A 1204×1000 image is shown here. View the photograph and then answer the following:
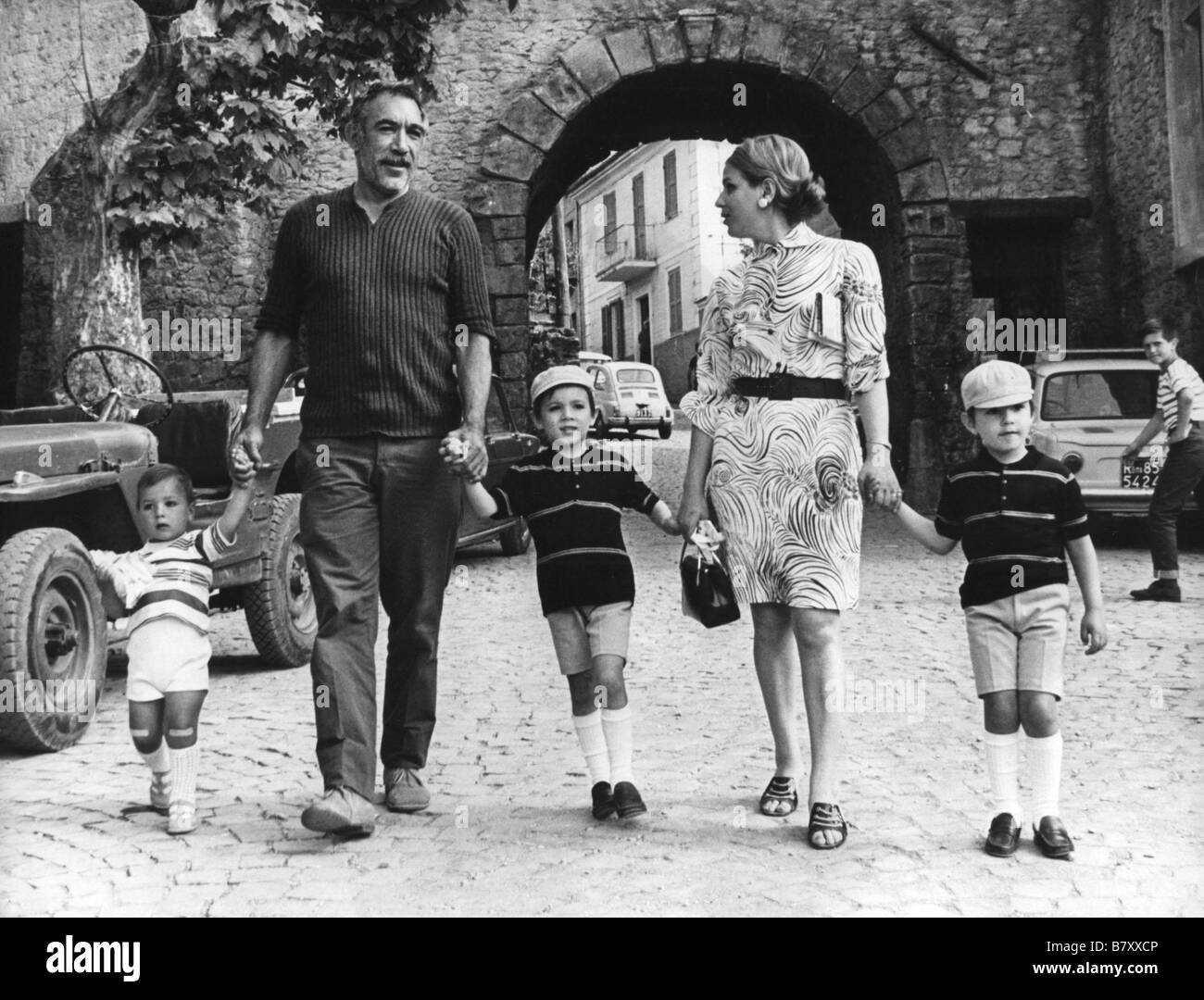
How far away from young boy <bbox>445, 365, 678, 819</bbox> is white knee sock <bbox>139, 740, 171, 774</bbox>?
1.21 metres

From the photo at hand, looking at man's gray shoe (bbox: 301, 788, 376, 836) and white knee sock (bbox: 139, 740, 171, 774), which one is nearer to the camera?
man's gray shoe (bbox: 301, 788, 376, 836)

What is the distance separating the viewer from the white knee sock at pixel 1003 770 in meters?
3.92

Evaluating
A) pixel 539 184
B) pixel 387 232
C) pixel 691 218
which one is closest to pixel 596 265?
pixel 691 218

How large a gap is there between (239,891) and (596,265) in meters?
46.5

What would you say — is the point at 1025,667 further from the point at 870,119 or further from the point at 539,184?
the point at 539,184

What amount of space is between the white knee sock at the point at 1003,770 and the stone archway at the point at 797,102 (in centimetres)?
992

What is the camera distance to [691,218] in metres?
42.2

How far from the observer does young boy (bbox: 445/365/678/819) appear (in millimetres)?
4250

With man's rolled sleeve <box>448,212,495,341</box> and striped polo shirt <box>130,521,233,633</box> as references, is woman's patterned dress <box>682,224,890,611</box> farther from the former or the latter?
striped polo shirt <box>130,521,233,633</box>

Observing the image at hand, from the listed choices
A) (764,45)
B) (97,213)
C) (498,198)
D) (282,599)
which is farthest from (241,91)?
(764,45)

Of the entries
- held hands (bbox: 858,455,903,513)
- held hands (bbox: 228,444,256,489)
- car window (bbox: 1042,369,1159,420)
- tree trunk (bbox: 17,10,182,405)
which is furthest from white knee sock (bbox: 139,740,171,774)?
car window (bbox: 1042,369,1159,420)

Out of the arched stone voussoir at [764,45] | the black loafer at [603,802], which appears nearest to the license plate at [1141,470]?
the arched stone voussoir at [764,45]

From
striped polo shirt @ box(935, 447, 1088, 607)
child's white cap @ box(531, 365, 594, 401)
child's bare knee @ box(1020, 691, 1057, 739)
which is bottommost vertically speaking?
child's bare knee @ box(1020, 691, 1057, 739)

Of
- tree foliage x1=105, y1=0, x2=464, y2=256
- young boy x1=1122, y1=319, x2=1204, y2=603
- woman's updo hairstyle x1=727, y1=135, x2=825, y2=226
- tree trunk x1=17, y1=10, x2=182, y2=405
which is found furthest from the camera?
tree trunk x1=17, y1=10, x2=182, y2=405
